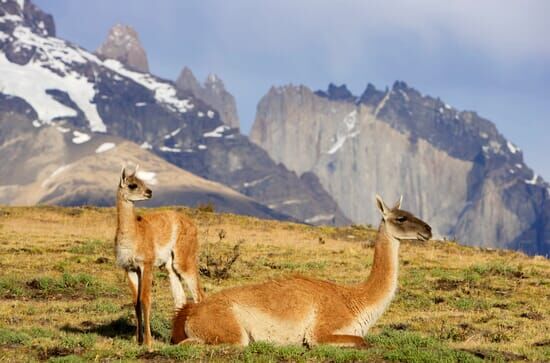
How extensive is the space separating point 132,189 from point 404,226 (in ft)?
17.3

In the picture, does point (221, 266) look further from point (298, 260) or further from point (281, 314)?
point (281, 314)

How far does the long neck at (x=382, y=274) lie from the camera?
1393 centimetres

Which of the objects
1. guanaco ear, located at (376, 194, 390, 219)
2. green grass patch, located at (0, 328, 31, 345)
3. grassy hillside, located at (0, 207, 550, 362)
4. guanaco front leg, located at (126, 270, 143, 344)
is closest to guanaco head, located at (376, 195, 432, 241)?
guanaco ear, located at (376, 194, 390, 219)

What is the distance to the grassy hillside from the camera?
1380 centimetres

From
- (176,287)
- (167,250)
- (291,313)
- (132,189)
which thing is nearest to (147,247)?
(167,250)

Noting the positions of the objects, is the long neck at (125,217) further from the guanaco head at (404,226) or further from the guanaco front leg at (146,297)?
the guanaco head at (404,226)

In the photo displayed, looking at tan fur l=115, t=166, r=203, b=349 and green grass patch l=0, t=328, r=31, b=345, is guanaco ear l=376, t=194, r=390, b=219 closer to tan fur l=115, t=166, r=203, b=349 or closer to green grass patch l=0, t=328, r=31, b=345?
tan fur l=115, t=166, r=203, b=349

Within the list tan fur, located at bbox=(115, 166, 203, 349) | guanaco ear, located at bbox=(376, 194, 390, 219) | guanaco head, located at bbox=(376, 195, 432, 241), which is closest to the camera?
guanaco head, located at bbox=(376, 195, 432, 241)

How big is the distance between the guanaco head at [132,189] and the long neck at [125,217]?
0.35 ft

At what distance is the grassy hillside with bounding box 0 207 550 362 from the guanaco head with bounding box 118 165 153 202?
2.63 meters

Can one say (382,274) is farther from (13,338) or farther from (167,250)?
(13,338)

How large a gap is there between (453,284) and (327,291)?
13.7m

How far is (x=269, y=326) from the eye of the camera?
1357cm

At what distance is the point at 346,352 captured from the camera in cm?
1282
